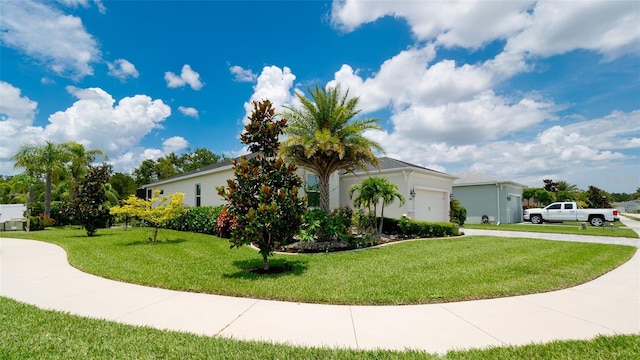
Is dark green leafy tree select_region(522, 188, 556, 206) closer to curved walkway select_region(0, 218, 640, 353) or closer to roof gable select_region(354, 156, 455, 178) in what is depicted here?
roof gable select_region(354, 156, 455, 178)

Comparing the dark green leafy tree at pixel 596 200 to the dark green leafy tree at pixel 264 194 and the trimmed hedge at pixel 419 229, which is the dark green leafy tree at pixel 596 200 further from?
the dark green leafy tree at pixel 264 194

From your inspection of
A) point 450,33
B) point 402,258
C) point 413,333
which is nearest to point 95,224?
point 402,258

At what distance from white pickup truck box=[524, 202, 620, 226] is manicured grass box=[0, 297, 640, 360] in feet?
78.0

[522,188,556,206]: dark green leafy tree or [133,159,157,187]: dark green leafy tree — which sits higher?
[133,159,157,187]: dark green leafy tree

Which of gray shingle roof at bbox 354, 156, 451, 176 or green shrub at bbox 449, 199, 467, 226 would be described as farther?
green shrub at bbox 449, 199, 467, 226

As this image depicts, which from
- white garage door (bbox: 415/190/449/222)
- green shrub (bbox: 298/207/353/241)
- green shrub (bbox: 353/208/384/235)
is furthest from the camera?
white garage door (bbox: 415/190/449/222)

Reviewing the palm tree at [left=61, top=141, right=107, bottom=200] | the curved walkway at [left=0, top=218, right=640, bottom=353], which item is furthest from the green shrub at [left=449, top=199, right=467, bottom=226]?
the palm tree at [left=61, top=141, right=107, bottom=200]

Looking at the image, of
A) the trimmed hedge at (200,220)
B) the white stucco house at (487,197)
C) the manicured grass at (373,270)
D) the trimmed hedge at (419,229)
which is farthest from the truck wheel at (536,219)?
the trimmed hedge at (200,220)

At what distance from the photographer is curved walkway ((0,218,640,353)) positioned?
141 inches

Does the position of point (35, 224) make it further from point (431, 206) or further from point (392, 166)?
point (431, 206)

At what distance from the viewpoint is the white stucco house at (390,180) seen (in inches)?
643

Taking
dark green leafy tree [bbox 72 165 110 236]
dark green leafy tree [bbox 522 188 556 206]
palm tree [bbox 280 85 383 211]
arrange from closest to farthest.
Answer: palm tree [bbox 280 85 383 211] < dark green leafy tree [bbox 72 165 110 236] < dark green leafy tree [bbox 522 188 556 206]

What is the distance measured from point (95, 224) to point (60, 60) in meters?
7.60

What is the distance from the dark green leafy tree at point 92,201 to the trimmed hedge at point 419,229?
47.7 feet
